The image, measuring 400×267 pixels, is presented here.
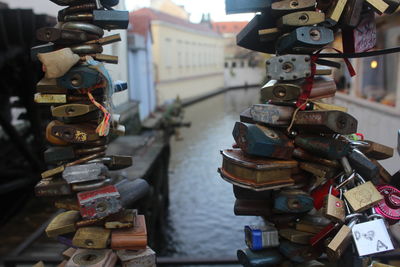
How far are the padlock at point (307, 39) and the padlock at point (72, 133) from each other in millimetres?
986

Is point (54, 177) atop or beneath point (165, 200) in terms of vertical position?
atop

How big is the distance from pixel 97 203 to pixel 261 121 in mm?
855

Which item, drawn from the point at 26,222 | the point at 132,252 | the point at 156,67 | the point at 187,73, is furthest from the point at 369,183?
the point at 187,73

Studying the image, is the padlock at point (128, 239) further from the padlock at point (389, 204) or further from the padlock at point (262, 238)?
the padlock at point (389, 204)

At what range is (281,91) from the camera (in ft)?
5.81

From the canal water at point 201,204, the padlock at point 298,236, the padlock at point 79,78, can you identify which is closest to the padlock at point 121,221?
the padlock at point 79,78

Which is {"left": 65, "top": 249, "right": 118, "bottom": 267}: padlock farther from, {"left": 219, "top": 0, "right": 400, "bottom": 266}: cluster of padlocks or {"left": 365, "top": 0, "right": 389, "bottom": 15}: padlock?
{"left": 365, "top": 0, "right": 389, "bottom": 15}: padlock

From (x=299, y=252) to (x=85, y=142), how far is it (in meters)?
1.13

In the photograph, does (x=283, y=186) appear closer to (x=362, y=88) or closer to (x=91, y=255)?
(x=91, y=255)

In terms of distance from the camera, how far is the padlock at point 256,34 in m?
1.86

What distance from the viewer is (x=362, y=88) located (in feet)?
26.8

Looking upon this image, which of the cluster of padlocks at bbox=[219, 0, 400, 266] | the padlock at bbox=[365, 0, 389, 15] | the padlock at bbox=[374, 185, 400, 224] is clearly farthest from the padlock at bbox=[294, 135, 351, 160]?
the padlock at bbox=[365, 0, 389, 15]

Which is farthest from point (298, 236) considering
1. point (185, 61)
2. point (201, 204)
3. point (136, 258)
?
point (185, 61)

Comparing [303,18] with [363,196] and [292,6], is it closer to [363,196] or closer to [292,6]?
[292,6]
